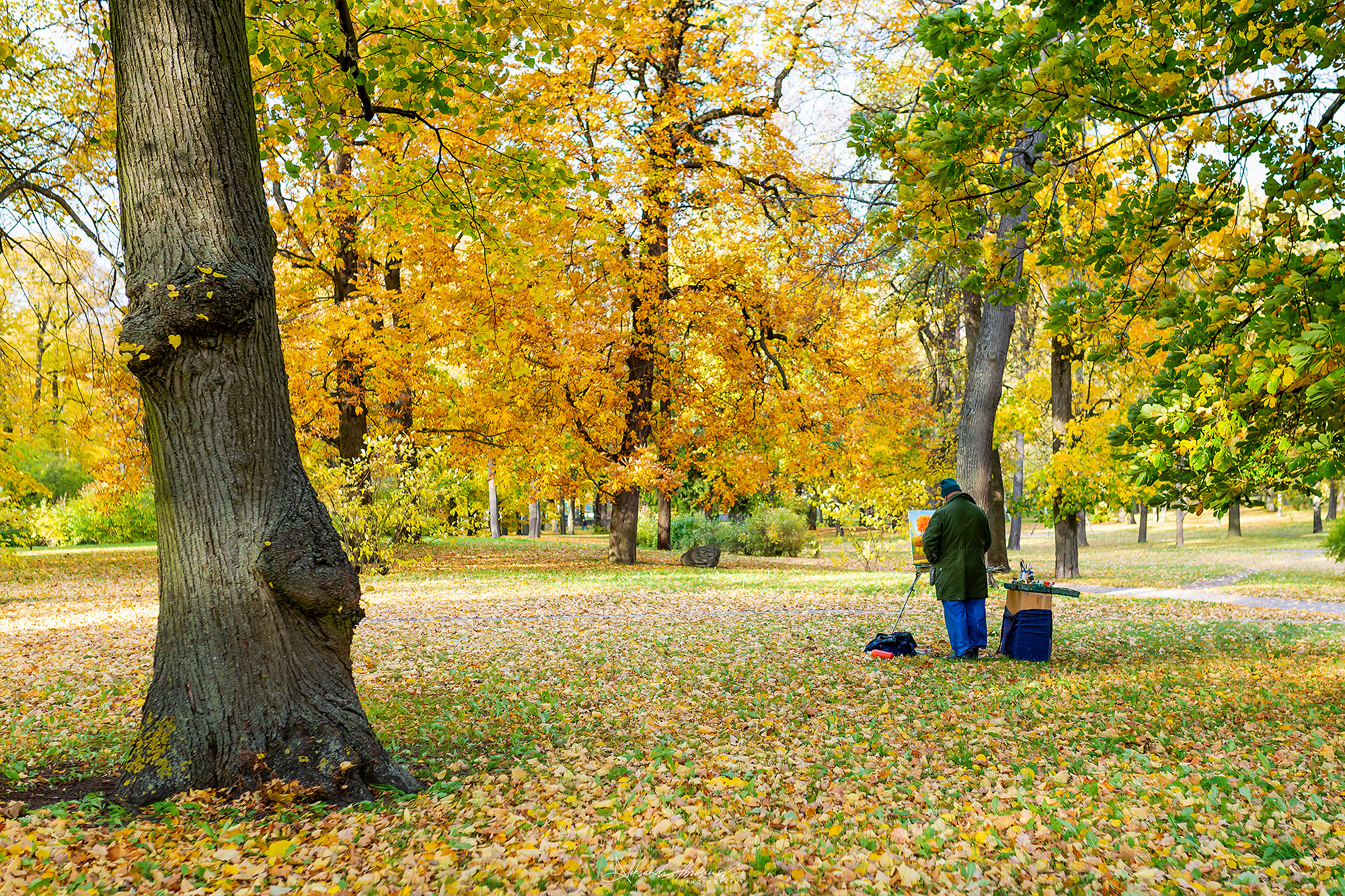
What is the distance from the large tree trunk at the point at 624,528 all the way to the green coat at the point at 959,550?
36.9ft

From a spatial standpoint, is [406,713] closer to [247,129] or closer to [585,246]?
[247,129]

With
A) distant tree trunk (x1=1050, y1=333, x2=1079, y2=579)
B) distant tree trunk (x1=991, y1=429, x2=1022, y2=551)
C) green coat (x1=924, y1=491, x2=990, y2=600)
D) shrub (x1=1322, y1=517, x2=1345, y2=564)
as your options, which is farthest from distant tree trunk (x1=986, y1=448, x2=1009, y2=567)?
shrub (x1=1322, y1=517, x2=1345, y2=564)

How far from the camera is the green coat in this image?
25.5ft

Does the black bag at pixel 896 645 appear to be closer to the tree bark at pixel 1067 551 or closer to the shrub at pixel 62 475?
the tree bark at pixel 1067 551

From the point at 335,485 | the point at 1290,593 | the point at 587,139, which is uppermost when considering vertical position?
the point at 587,139

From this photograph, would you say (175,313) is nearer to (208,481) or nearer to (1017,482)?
(208,481)

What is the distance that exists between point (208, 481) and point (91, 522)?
29832 millimetres

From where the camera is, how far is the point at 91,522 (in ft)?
92.7

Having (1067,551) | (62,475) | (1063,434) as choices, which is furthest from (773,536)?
(62,475)

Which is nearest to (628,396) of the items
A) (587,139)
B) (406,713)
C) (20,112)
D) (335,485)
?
(587,139)

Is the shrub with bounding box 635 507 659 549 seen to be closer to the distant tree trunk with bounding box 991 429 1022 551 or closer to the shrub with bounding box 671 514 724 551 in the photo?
the shrub with bounding box 671 514 724 551

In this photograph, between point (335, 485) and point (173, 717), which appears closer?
point (173, 717)

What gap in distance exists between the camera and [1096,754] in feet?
16.3

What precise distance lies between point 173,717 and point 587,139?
1358cm
